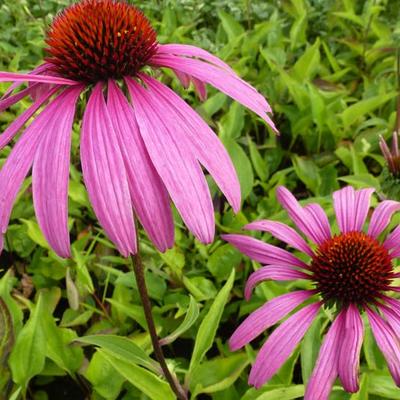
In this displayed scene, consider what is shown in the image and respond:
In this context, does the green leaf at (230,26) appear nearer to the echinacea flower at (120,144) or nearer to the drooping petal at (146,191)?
the echinacea flower at (120,144)

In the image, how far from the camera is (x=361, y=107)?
4.83ft

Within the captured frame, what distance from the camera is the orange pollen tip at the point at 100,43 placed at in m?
0.67

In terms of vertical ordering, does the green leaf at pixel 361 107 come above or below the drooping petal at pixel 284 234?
above

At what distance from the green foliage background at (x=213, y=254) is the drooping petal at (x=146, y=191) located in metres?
0.25

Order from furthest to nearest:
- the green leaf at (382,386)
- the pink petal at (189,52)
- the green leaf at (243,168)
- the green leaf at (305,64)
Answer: the green leaf at (305,64) → the green leaf at (243,168) → the green leaf at (382,386) → the pink petal at (189,52)

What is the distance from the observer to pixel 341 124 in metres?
1.56

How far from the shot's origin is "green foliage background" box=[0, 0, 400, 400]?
3.12ft

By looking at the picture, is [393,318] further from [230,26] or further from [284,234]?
[230,26]

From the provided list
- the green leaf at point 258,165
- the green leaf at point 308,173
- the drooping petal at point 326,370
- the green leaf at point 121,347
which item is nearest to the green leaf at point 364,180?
the green leaf at point 308,173

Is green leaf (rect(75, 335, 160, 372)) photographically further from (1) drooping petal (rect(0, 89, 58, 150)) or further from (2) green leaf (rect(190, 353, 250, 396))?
(1) drooping petal (rect(0, 89, 58, 150))

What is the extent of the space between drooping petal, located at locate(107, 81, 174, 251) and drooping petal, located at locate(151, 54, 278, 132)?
0.44 feet

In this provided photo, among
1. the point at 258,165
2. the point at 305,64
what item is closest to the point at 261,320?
the point at 258,165

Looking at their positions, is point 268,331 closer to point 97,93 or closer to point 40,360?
point 40,360

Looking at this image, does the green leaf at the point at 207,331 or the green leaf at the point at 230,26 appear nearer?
the green leaf at the point at 207,331
